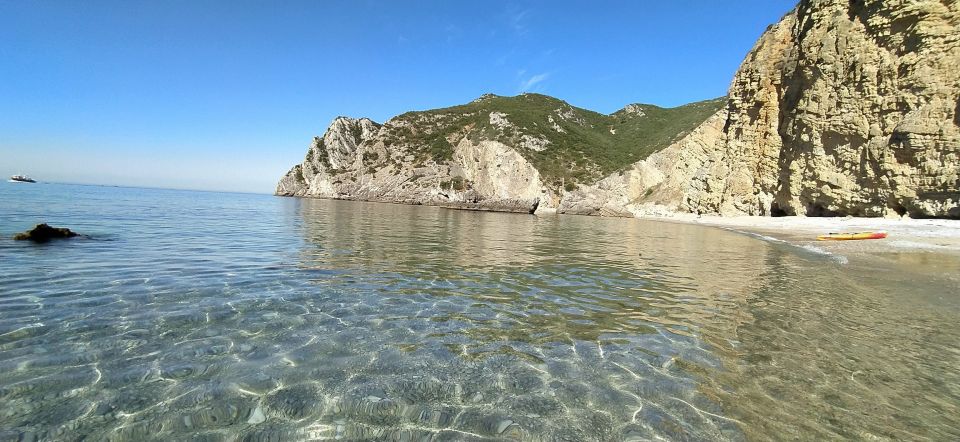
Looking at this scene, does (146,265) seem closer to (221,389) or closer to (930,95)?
(221,389)

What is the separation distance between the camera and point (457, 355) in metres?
6.12

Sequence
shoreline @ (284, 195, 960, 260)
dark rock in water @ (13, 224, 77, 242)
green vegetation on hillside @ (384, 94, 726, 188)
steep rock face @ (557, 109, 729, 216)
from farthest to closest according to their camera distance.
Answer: green vegetation on hillside @ (384, 94, 726, 188) → steep rock face @ (557, 109, 729, 216) → shoreline @ (284, 195, 960, 260) → dark rock in water @ (13, 224, 77, 242)

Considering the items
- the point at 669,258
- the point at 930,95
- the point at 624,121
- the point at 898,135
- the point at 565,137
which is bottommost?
the point at 669,258

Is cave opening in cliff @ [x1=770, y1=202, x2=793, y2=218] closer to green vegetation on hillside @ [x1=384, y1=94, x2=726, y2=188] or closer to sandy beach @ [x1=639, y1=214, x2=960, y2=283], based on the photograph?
sandy beach @ [x1=639, y1=214, x2=960, y2=283]

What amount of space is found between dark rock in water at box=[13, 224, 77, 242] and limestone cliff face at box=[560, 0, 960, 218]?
51358 millimetres

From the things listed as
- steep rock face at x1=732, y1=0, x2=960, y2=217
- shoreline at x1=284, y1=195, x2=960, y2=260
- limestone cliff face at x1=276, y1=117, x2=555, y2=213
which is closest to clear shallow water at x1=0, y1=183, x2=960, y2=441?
shoreline at x1=284, y1=195, x2=960, y2=260

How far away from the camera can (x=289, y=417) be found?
14.2 feet

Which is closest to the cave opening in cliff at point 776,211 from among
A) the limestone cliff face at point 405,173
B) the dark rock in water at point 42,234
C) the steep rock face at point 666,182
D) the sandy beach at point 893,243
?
the sandy beach at point 893,243

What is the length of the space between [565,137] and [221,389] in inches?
4481

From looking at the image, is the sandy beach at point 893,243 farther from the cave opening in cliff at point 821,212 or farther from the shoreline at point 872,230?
the cave opening in cliff at point 821,212

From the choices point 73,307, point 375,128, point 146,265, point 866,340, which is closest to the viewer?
point 866,340

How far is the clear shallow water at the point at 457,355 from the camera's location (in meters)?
4.32

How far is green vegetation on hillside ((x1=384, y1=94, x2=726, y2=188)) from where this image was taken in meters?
99.9

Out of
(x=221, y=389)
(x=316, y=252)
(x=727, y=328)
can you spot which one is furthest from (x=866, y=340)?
(x=316, y=252)
